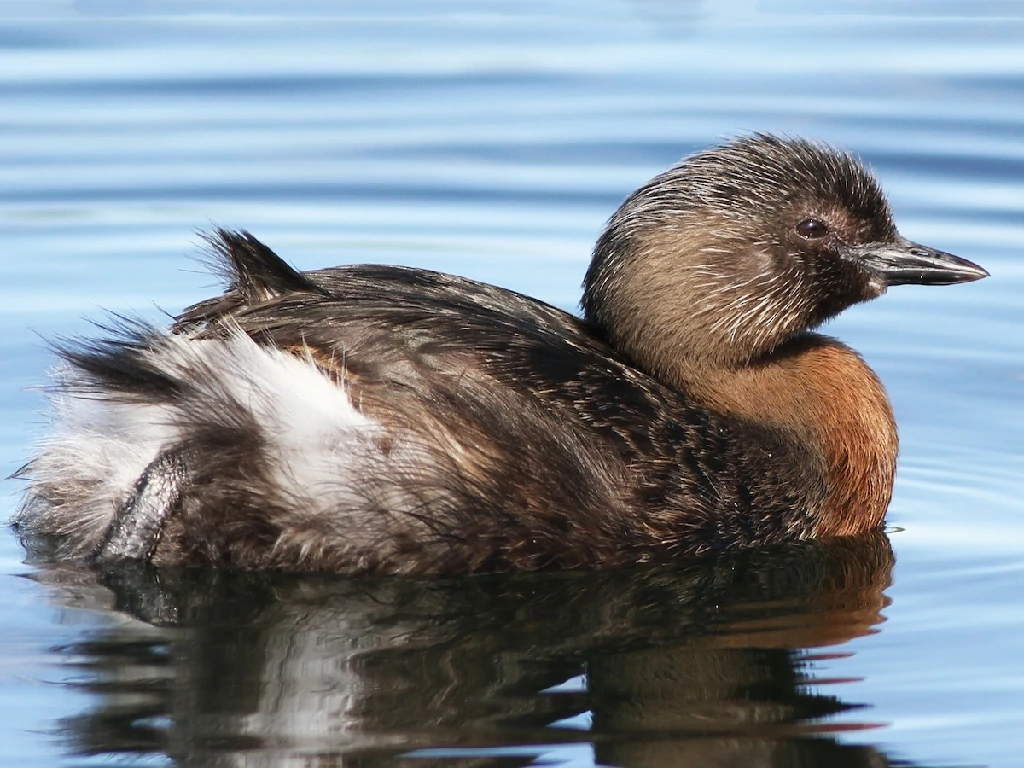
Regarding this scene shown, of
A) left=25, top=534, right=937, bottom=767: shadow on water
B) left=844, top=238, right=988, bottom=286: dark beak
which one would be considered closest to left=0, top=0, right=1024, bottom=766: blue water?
left=25, top=534, right=937, bottom=767: shadow on water

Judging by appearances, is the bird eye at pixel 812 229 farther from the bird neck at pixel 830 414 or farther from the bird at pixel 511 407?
the bird neck at pixel 830 414

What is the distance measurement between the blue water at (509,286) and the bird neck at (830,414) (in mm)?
198

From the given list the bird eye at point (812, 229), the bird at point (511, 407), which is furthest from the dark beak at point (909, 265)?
the bird eye at point (812, 229)

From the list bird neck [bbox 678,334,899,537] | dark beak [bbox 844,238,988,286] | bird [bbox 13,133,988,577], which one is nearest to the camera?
bird [bbox 13,133,988,577]

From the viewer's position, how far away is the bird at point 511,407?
662 cm

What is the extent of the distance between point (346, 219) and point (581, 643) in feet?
16.7

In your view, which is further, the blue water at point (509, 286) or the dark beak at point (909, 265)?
the dark beak at point (909, 265)

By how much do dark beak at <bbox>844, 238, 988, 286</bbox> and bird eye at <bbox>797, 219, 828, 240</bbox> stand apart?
128 mm

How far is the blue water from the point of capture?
5.91 metres

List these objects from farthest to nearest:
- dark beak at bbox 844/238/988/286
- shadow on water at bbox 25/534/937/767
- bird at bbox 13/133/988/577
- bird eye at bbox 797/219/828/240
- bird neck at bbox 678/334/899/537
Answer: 1. dark beak at bbox 844/238/988/286
2. bird eye at bbox 797/219/828/240
3. bird neck at bbox 678/334/899/537
4. bird at bbox 13/133/988/577
5. shadow on water at bbox 25/534/937/767

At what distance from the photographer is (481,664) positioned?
6344mm

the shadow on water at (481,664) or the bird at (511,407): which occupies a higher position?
the bird at (511,407)

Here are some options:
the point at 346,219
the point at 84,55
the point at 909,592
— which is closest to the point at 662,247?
the point at 909,592

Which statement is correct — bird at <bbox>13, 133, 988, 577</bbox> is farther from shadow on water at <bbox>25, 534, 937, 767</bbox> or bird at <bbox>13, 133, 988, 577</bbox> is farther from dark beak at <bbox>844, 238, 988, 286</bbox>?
shadow on water at <bbox>25, 534, 937, 767</bbox>
